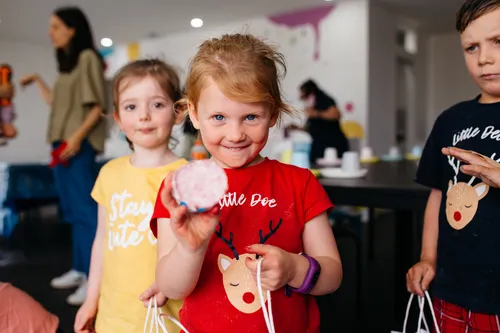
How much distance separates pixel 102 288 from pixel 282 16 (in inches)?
221

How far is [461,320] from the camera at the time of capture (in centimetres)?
92

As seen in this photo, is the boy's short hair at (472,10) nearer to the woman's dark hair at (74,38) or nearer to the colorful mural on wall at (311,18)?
the woman's dark hair at (74,38)

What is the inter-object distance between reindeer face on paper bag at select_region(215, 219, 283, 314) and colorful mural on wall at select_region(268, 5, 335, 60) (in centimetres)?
543

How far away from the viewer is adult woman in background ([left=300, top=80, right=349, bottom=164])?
4.28 metres

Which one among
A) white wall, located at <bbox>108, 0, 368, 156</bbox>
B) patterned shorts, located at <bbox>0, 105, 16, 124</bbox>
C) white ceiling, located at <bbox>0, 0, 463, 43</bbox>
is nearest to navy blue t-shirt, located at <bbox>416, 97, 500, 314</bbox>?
patterned shorts, located at <bbox>0, 105, 16, 124</bbox>

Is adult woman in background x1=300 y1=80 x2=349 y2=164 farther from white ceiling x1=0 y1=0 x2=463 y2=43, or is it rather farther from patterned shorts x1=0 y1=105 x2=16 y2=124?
patterned shorts x1=0 y1=105 x2=16 y2=124

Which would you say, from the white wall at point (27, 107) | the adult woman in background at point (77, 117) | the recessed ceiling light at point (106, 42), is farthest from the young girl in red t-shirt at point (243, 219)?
the white wall at point (27, 107)

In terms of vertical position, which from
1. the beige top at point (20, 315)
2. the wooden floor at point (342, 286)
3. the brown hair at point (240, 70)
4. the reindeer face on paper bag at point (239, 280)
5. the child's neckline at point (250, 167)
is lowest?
the wooden floor at point (342, 286)

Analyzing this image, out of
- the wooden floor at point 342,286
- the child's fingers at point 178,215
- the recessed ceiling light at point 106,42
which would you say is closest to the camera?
the child's fingers at point 178,215

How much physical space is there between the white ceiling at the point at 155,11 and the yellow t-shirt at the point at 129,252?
488 cm

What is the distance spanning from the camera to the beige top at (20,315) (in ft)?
3.68

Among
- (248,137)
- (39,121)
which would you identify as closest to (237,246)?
(248,137)

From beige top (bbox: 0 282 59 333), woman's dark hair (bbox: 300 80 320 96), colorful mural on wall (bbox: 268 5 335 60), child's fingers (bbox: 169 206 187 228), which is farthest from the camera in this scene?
colorful mural on wall (bbox: 268 5 335 60)

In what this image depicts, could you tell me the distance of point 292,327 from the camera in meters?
0.75
